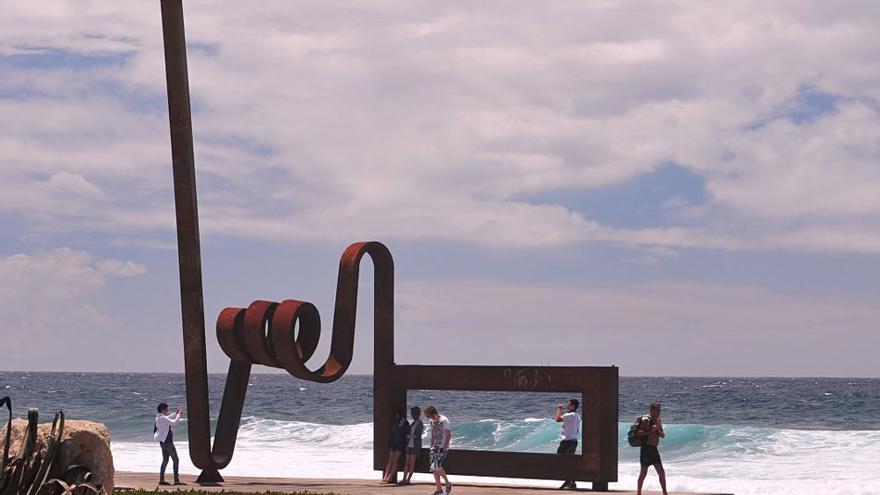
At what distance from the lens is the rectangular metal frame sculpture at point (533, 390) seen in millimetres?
20688

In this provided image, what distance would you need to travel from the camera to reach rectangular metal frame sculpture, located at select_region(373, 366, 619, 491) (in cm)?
2069

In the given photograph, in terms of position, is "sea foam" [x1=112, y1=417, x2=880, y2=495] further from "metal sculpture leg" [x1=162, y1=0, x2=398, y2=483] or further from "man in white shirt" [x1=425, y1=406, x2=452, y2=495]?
"man in white shirt" [x1=425, y1=406, x2=452, y2=495]

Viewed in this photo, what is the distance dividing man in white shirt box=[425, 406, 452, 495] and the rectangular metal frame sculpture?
1.62m

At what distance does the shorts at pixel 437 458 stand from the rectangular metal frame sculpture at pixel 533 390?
1.83 m

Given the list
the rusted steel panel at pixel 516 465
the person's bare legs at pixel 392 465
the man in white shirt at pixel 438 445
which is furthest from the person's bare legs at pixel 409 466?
the man in white shirt at pixel 438 445

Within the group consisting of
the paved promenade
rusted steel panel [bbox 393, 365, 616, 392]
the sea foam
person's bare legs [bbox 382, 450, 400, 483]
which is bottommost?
the sea foam

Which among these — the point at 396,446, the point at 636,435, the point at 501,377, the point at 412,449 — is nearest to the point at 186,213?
the point at 396,446

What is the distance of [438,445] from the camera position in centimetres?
1969

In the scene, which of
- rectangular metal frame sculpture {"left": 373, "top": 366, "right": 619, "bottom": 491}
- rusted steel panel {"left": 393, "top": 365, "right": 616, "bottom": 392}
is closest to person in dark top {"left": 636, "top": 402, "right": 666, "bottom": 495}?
rectangular metal frame sculpture {"left": 373, "top": 366, "right": 619, "bottom": 491}

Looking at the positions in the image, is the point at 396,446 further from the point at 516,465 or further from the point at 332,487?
the point at 516,465

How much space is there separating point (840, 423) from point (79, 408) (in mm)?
43423

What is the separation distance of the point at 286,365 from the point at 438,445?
111 inches

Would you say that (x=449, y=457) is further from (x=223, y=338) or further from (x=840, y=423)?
(x=840, y=423)

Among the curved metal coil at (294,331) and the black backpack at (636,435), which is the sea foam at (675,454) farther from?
the black backpack at (636,435)
